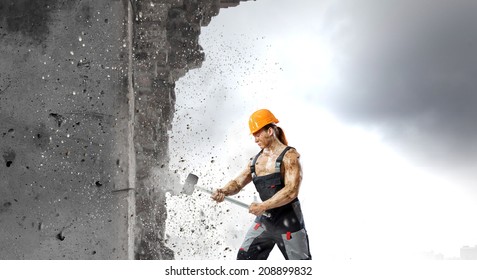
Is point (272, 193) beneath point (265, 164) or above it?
beneath

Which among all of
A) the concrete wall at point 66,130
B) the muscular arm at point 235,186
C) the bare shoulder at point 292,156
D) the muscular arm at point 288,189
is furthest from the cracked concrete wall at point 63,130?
the bare shoulder at point 292,156

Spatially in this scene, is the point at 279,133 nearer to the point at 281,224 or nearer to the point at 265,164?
the point at 265,164

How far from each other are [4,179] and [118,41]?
3.28ft

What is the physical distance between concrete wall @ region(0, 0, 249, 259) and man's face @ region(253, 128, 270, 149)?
0.72m

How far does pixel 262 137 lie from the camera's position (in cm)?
373

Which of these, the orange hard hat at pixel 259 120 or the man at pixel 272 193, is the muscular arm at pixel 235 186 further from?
the orange hard hat at pixel 259 120

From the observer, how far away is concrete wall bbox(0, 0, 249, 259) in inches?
143

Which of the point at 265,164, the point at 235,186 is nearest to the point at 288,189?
the point at 265,164

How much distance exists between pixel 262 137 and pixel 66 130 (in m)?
1.11

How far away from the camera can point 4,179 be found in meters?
3.65

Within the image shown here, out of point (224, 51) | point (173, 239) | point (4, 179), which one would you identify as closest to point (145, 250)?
point (173, 239)

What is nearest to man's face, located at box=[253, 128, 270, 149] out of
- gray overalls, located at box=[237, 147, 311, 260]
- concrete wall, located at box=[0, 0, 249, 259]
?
gray overalls, located at box=[237, 147, 311, 260]

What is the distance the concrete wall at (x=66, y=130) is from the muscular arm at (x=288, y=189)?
0.75 metres

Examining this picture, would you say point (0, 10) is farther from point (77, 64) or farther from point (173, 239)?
point (173, 239)
